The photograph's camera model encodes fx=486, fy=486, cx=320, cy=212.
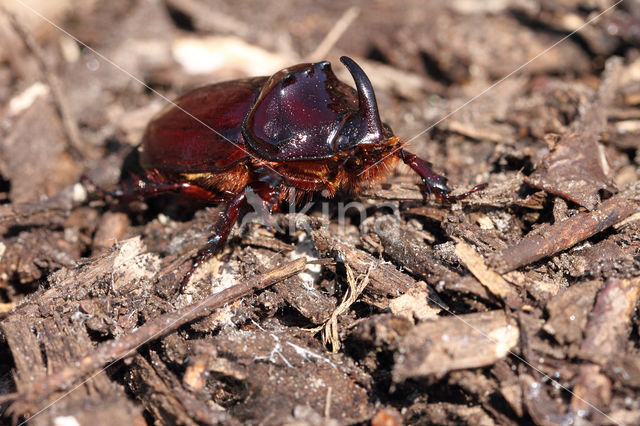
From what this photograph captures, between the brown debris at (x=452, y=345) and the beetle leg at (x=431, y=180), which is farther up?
the beetle leg at (x=431, y=180)

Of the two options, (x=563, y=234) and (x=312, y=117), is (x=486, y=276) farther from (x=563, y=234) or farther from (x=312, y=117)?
(x=312, y=117)

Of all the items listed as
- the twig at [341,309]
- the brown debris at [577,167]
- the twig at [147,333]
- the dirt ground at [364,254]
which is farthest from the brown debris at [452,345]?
the brown debris at [577,167]

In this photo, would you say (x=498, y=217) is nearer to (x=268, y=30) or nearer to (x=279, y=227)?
(x=279, y=227)

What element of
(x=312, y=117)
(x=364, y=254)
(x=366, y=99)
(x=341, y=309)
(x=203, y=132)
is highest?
(x=366, y=99)

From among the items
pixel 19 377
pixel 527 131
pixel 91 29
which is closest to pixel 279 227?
pixel 19 377

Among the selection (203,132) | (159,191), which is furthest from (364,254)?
(159,191)

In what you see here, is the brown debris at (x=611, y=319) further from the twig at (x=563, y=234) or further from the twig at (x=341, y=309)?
the twig at (x=341, y=309)

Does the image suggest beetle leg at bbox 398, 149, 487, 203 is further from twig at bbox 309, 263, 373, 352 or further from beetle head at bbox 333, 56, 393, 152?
twig at bbox 309, 263, 373, 352
